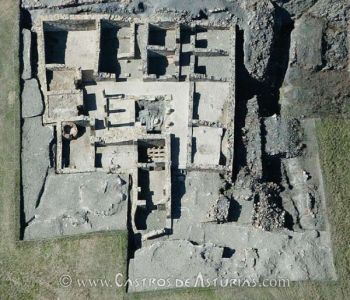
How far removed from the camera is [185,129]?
2402 cm

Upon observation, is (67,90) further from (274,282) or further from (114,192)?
(274,282)

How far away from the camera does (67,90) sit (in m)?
24.2

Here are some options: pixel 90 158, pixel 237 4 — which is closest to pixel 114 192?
pixel 90 158

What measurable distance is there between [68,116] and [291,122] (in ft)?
27.4

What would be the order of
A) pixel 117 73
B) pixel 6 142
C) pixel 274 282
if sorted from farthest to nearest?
pixel 117 73 < pixel 6 142 < pixel 274 282

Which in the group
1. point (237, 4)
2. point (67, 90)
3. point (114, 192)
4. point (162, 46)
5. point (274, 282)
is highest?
point (237, 4)

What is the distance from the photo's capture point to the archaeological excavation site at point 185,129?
2241cm

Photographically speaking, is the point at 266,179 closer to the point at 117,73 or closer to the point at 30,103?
the point at 117,73

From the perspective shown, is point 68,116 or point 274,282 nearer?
point 274,282

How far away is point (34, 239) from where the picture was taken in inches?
875

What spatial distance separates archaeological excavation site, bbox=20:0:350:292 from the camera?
22406 millimetres

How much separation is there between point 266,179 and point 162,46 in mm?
6393

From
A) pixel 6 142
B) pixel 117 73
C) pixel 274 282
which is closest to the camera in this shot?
pixel 274 282

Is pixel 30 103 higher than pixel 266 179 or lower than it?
higher
